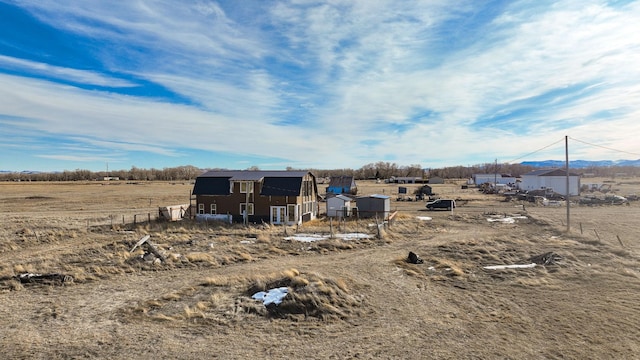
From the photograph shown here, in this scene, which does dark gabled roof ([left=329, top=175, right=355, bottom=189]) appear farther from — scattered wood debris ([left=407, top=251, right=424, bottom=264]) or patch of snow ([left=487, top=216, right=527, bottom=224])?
scattered wood debris ([left=407, top=251, right=424, bottom=264])

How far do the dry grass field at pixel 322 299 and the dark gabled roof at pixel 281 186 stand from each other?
9.94 m

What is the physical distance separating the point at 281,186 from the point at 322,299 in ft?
80.5

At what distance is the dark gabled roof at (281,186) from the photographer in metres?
37.8

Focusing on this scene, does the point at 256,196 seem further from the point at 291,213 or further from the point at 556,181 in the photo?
the point at 556,181

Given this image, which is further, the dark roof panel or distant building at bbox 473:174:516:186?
distant building at bbox 473:174:516:186

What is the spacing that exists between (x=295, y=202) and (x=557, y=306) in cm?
2628

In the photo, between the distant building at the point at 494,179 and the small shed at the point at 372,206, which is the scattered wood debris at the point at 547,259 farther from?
the distant building at the point at 494,179

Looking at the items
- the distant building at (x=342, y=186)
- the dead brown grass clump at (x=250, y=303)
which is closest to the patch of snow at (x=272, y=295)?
the dead brown grass clump at (x=250, y=303)

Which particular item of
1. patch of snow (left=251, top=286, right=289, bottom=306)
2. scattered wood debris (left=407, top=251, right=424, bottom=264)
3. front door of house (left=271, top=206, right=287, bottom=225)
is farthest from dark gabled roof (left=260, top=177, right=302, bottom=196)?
patch of snow (left=251, top=286, right=289, bottom=306)

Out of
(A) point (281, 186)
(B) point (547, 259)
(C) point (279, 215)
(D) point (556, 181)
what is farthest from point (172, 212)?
(D) point (556, 181)

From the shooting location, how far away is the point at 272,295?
14.8 meters

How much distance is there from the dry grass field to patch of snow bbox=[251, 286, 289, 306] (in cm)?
32

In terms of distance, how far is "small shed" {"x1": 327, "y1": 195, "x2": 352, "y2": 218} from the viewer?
43156 millimetres

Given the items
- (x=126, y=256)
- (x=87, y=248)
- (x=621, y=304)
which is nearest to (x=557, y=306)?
(x=621, y=304)
